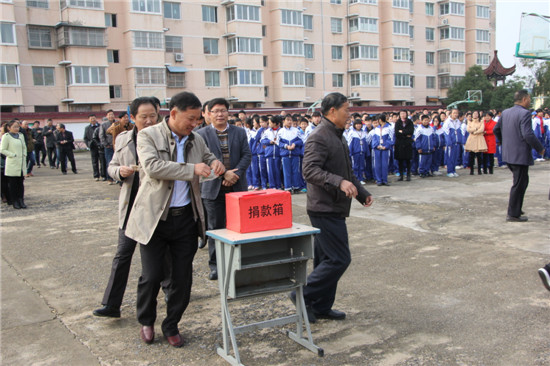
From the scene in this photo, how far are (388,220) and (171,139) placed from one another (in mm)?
5308

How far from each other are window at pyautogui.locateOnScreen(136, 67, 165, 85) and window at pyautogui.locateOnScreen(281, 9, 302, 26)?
1195 cm

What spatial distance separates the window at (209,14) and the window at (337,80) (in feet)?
41.9

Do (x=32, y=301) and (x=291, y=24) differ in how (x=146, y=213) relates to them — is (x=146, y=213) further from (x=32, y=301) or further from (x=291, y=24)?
(x=291, y=24)

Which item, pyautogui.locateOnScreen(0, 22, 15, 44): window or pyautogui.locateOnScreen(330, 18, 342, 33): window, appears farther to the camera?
pyautogui.locateOnScreen(330, 18, 342, 33): window

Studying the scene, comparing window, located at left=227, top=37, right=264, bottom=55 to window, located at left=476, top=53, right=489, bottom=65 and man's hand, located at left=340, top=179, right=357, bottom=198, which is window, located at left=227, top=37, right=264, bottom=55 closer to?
window, located at left=476, top=53, right=489, bottom=65

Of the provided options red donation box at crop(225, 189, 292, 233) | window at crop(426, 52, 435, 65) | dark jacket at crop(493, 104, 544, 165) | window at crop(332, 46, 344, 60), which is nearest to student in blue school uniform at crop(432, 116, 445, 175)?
dark jacket at crop(493, 104, 544, 165)

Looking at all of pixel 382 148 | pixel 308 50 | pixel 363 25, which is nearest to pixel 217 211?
pixel 382 148

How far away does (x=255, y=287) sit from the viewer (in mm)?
3895

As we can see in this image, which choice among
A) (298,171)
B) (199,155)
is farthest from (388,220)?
(199,155)

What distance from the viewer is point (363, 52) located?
48.9 m

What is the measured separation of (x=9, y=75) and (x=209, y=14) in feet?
52.6

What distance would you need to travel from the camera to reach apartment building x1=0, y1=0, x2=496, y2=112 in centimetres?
3597

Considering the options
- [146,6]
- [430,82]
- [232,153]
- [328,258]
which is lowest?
[328,258]

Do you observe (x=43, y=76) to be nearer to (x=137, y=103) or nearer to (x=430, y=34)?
(x=137, y=103)
